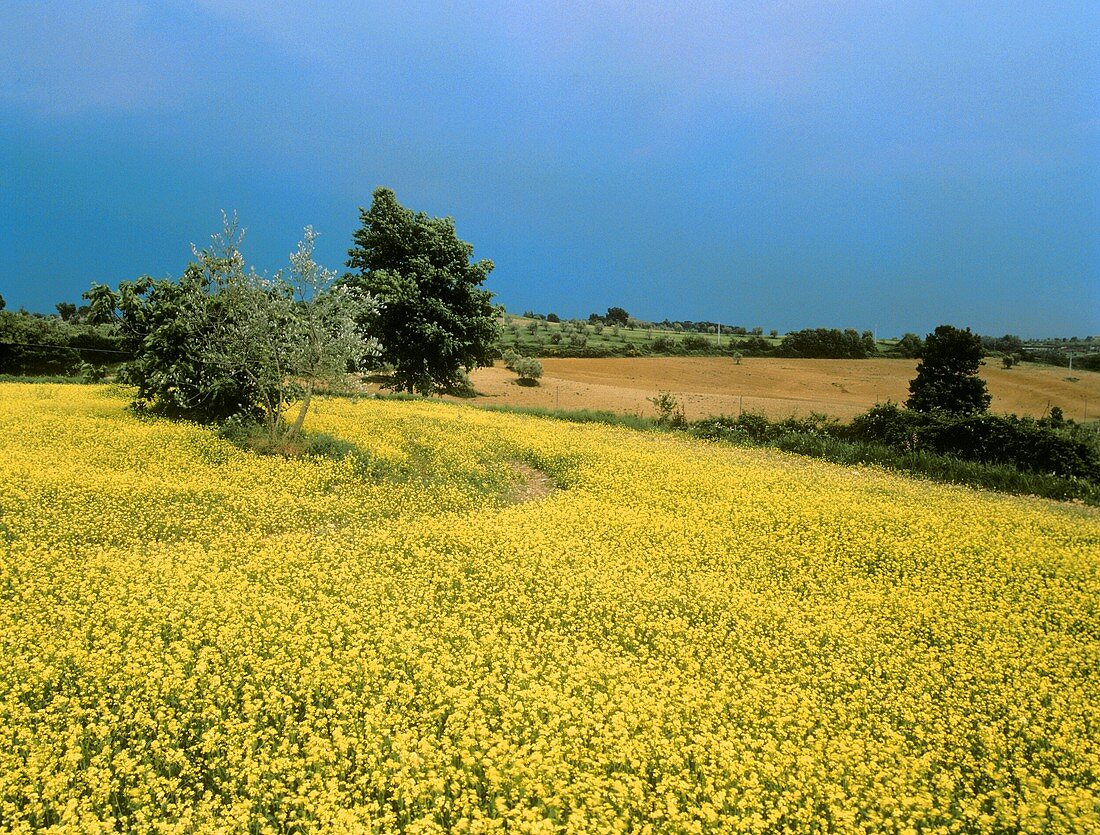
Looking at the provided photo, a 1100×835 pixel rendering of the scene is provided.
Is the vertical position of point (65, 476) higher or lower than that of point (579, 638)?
higher

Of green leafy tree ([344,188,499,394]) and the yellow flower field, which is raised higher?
green leafy tree ([344,188,499,394])

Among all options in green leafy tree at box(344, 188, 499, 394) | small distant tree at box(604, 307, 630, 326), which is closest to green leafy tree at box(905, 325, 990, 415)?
green leafy tree at box(344, 188, 499, 394)

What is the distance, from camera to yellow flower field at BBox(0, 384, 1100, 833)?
5883 mm

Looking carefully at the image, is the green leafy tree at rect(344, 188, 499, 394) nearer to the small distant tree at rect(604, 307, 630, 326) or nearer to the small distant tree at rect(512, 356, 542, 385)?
the small distant tree at rect(512, 356, 542, 385)

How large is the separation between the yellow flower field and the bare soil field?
2110 centimetres

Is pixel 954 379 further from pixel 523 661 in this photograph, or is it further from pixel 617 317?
pixel 617 317

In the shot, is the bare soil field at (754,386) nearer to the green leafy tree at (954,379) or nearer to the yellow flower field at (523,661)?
the green leafy tree at (954,379)

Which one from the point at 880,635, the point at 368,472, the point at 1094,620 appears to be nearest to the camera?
the point at 880,635

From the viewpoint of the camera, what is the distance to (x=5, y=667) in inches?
287

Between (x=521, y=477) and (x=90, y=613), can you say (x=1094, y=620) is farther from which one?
(x=90, y=613)

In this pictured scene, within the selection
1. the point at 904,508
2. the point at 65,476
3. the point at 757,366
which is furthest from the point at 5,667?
the point at 757,366

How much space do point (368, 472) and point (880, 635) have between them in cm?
1306

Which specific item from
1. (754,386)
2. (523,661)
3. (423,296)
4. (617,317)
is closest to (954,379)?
(754,386)

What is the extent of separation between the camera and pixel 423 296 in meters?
37.9
